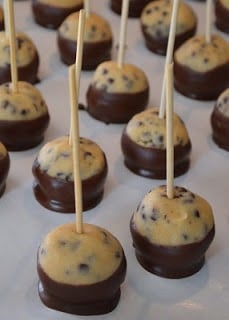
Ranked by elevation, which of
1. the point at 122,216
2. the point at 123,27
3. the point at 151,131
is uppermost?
the point at 123,27

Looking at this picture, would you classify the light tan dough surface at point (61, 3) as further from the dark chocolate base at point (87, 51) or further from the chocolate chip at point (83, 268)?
the chocolate chip at point (83, 268)

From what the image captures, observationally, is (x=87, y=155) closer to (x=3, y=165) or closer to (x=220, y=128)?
(x=3, y=165)

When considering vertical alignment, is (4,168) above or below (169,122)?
below

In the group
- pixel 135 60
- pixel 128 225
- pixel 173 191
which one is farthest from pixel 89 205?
pixel 135 60

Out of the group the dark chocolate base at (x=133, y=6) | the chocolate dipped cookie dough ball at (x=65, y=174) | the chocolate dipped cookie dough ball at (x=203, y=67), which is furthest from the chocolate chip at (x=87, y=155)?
the dark chocolate base at (x=133, y=6)

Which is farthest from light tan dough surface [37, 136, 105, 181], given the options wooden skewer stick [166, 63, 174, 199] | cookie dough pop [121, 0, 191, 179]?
wooden skewer stick [166, 63, 174, 199]

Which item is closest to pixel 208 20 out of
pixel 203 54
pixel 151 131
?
pixel 203 54

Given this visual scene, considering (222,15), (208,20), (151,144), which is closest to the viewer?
(151,144)
